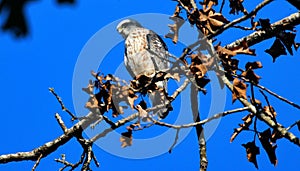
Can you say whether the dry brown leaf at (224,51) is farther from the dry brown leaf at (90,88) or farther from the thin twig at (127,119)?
the dry brown leaf at (90,88)

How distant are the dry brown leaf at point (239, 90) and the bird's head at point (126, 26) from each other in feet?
18.6

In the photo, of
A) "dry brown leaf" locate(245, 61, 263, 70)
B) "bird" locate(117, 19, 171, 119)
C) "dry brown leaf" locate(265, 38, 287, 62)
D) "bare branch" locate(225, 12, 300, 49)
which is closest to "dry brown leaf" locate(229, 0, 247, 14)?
"bare branch" locate(225, 12, 300, 49)

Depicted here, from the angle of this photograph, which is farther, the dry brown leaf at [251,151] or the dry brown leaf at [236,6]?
the dry brown leaf at [236,6]

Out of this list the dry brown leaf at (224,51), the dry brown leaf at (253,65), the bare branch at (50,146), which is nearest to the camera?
the dry brown leaf at (253,65)

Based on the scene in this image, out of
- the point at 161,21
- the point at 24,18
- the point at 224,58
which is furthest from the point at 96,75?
the point at 24,18

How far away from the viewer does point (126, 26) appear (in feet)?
27.7

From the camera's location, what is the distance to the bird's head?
8.31m

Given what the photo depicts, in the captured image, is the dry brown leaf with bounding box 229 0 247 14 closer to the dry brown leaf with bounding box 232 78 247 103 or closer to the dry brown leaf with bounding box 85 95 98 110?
the dry brown leaf with bounding box 232 78 247 103

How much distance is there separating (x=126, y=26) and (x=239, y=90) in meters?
5.94

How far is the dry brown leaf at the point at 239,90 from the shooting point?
2.68 metres

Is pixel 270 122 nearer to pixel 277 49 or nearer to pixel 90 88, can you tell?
pixel 277 49

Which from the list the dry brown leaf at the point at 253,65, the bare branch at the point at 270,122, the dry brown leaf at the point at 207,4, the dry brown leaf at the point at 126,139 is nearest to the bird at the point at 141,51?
the dry brown leaf at the point at 207,4

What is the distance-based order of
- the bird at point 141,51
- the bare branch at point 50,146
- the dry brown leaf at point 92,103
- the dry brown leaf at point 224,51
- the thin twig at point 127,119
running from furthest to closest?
the bird at point 141,51 → the bare branch at point 50,146 → the thin twig at point 127,119 → the dry brown leaf at point 92,103 → the dry brown leaf at point 224,51

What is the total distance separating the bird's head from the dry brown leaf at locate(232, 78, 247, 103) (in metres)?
5.68
